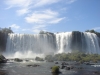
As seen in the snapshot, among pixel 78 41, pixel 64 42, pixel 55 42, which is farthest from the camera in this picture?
pixel 55 42

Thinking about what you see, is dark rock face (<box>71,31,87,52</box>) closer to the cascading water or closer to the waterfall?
the cascading water

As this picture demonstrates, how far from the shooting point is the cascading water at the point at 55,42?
79.0 m

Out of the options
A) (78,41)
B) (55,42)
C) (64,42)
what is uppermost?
(78,41)

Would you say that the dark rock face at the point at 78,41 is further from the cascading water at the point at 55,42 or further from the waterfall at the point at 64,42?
the waterfall at the point at 64,42

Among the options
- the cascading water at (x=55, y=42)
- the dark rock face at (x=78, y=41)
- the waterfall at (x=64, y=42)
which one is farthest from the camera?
the dark rock face at (x=78, y=41)

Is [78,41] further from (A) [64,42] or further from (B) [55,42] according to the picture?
(B) [55,42]

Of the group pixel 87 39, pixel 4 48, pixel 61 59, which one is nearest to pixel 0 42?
pixel 4 48

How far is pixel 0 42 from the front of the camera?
254 ft

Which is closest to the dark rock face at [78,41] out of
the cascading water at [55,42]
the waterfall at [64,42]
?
the cascading water at [55,42]

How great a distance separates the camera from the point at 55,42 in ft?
272

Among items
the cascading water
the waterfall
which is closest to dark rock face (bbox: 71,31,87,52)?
the cascading water

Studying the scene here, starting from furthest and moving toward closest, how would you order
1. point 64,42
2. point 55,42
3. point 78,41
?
point 55,42 → point 78,41 → point 64,42

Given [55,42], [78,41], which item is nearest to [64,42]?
[55,42]

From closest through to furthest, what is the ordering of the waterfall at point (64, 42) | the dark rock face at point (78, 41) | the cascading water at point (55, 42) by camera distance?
1. the cascading water at point (55, 42)
2. the waterfall at point (64, 42)
3. the dark rock face at point (78, 41)
